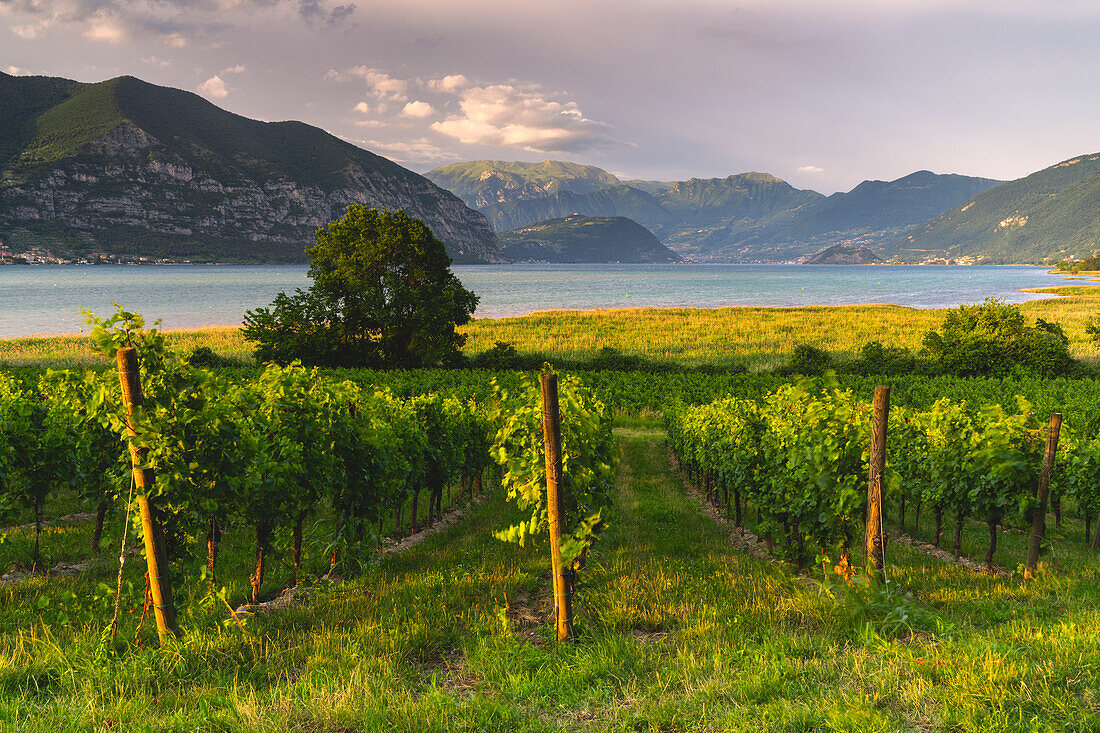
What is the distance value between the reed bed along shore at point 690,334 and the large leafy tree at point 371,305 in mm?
11306

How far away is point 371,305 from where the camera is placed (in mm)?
41781

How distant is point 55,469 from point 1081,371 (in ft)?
190

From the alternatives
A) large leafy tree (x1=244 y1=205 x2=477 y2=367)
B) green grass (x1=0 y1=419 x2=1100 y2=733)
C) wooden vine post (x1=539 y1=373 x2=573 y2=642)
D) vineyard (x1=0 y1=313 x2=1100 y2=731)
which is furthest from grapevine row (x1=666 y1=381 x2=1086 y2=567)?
large leafy tree (x1=244 y1=205 x2=477 y2=367)

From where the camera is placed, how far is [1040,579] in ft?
29.9

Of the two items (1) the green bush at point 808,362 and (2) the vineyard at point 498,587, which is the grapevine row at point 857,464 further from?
(1) the green bush at point 808,362

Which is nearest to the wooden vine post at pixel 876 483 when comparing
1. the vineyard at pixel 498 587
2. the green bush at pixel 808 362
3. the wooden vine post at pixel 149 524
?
the vineyard at pixel 498 587

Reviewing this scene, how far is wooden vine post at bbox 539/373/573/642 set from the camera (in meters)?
6.14

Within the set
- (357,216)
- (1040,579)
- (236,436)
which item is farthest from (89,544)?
(357,216)

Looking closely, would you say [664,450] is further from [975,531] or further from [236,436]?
[236,436]

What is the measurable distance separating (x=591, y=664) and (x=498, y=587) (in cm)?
310

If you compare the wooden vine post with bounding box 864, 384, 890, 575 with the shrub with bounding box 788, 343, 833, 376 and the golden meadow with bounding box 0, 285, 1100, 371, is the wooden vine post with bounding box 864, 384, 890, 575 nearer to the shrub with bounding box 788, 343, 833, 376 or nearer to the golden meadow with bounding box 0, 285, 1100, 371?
the shrub with bounding box 788, 343, 833, 376

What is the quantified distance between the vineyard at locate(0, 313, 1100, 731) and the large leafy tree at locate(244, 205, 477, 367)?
29608mm

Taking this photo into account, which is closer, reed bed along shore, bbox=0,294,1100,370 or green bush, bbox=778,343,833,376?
green bush, bbox=778,343,833,376

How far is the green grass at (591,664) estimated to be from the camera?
4574 mm
